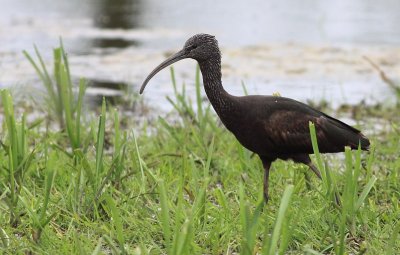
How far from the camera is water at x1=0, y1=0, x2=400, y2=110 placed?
8742 mm

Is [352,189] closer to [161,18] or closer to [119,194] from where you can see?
[119,194]

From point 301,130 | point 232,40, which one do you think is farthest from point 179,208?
point 232,40

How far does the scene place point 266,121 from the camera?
4176 mm

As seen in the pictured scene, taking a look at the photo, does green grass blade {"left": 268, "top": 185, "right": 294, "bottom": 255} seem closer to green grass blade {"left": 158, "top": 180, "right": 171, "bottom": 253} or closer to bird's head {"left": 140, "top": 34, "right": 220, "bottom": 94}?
green grass blade {"left": 158, "top": 180, "right": 171, "bottom": 253}

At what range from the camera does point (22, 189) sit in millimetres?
3994

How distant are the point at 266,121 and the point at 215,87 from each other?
1.10ft

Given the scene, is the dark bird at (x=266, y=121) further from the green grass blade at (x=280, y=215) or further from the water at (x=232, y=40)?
the water at (x=232, y=40)

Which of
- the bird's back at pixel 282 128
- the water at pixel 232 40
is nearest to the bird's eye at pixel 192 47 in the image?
the bird's back at pixel 282 128

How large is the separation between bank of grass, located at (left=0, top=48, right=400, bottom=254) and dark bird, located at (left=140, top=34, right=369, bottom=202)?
0.18 m

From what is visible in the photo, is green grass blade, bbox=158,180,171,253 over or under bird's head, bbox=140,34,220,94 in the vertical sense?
under

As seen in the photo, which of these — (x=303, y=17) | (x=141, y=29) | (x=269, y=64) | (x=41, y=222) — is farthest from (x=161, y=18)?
(x=41, y=222)

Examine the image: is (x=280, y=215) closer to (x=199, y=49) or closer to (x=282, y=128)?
(x=282, y=128)

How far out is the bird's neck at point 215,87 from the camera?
13.7 ft

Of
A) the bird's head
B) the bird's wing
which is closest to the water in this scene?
the bird's wing
